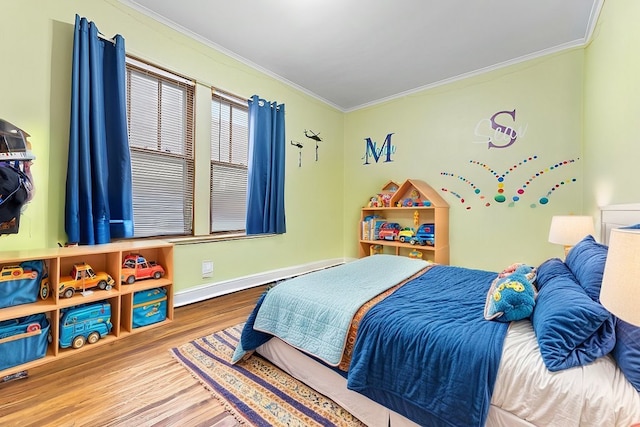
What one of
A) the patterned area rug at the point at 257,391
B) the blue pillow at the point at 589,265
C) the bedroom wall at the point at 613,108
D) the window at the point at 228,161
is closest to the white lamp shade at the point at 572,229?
the bedroom wall at the point at 613,108

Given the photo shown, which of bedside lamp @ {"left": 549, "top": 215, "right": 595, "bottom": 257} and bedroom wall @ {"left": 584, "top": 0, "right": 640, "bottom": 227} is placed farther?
bedside lamp @ {"left": 549, "top": 215, "right": 595, "bottom": 257}

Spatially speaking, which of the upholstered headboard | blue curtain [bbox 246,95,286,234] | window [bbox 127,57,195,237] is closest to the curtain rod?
window [bbox 127,57,195,237]

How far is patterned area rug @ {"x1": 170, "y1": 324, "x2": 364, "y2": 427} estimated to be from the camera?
4.45ft

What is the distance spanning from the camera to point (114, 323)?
2162 millimetres

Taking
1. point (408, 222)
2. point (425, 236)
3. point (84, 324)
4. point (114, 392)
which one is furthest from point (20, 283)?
point (408, 222)

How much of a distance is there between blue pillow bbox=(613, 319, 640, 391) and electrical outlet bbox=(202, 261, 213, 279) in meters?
2.99

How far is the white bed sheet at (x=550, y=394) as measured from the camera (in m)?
0.84

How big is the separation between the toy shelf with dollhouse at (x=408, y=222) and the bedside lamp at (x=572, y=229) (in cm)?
126

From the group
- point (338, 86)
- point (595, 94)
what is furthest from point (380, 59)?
point (595, 94)

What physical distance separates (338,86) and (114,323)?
3.63 meters

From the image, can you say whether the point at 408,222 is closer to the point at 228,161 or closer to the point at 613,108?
the point at 613,108

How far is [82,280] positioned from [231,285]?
4.65 ft

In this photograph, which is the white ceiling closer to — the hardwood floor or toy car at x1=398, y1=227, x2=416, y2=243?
toy car at x1=398, y1=227, x2=416, y2=243

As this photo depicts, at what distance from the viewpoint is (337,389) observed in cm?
145
